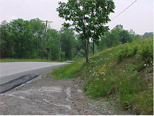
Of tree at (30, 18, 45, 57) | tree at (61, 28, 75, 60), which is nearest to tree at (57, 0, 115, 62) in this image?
tree at (30, 18, 45, 57)

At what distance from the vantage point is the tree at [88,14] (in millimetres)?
14250

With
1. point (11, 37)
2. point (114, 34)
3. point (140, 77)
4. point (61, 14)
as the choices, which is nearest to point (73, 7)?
point (61, 14)

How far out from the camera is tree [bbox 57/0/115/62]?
14250mm

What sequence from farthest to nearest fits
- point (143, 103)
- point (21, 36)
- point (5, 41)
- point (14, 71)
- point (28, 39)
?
point (28, 39)
point (21, 36)
point (5, 41)
point (14, 71)
point (143, 103)

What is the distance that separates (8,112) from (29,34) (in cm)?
5446

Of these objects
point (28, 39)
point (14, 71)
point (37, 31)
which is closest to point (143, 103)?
point (14, 71)

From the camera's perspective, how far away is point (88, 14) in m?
14.7

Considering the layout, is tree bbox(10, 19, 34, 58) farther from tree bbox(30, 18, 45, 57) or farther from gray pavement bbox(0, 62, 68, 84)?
gray pavement bbox(0, 62, 68, 84)

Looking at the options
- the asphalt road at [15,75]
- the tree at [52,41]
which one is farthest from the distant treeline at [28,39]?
the asphalt road at [15,75]

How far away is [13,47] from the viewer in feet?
188

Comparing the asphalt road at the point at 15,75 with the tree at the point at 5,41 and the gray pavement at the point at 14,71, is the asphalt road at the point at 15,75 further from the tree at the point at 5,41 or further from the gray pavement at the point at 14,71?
the tree at the point at 5,41

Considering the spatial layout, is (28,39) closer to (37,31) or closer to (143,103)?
(37,31)

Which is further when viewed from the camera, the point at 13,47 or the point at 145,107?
the point at 13,47

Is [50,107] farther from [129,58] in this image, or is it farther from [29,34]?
[29,34]
